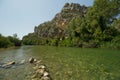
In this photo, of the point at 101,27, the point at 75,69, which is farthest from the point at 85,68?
the point at 101,27

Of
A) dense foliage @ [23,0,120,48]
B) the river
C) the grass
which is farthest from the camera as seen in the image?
dense foliage @ [23,0,120,48]

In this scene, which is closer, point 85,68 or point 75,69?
point 75,69

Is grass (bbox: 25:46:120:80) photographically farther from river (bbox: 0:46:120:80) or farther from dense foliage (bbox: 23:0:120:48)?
dense foliage (bbox: 23:0:120:48)

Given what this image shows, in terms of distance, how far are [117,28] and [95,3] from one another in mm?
14279

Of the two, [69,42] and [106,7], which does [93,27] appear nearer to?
[106,7]

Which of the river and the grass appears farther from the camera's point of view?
the river

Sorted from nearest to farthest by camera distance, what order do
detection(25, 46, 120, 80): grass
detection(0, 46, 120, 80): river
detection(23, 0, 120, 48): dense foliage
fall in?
detection(25, 46, 120, 80): grass, detection(0, 46, 120, 80): river, detection(23, 0, 120, 48): dense foliage

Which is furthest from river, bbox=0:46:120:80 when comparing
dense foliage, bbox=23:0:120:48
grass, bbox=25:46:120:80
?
dense foliage, bbox=23:0:120:48

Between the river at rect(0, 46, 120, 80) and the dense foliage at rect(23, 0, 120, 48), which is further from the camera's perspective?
the dense foliage at rect(23, 0, 120, 48)

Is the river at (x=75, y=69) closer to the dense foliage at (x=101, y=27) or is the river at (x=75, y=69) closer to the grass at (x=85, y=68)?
the grass at (x=85, y=68)

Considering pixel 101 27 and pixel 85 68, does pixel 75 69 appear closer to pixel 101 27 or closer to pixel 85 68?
pixel 85 68

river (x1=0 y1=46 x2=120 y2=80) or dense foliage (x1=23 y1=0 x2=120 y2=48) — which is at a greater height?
dense foliage (x1=23 y1=0 x2=120 y2=48)

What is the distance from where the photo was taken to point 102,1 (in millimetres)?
71812

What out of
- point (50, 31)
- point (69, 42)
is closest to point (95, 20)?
point (69, 42)
